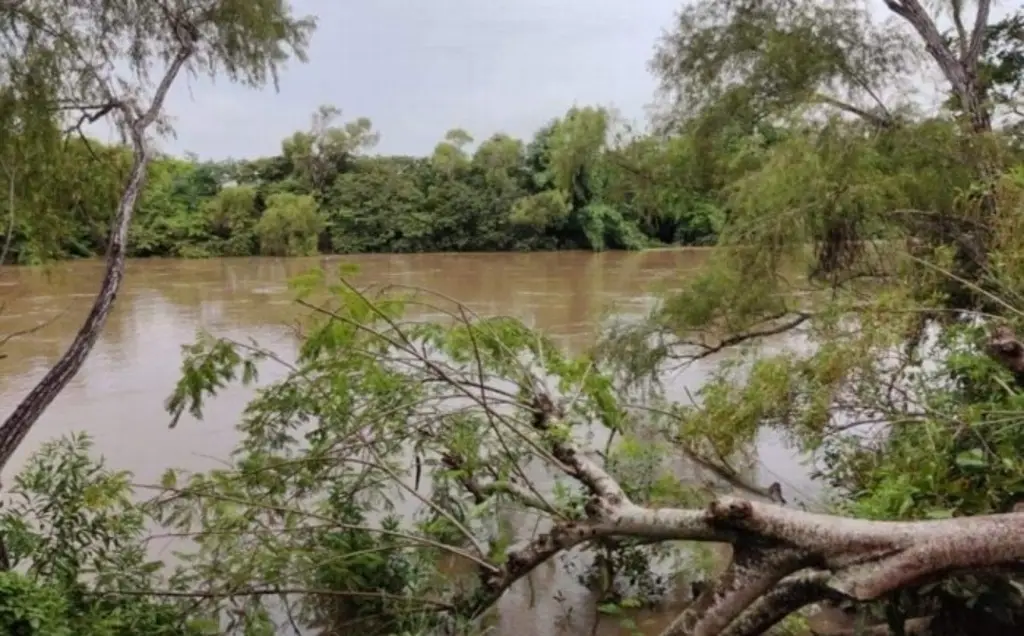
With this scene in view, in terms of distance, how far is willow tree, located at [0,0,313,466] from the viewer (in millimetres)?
4020

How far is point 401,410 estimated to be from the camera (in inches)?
124

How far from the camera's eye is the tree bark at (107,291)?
3678mm

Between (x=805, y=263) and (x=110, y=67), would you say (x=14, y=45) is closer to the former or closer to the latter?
(x=110, y=67)

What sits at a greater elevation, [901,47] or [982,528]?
[901,47]

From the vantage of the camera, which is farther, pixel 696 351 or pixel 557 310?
pixel 557 310

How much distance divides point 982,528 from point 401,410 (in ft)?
6.48

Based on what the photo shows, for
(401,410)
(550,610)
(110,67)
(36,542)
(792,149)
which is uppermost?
(110,67)

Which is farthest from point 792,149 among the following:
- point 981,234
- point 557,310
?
point 557,310

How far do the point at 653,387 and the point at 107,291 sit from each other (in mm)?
3770

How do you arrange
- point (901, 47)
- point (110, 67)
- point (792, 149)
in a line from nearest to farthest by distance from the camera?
point (110, 67) → point (792, 149) → point (901, 47)

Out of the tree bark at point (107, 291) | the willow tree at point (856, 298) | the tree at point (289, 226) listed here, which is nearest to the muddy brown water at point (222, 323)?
the tree bark at point (107, 291)

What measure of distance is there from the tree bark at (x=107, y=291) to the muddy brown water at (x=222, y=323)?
264 mm

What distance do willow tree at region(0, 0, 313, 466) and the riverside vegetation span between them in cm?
2

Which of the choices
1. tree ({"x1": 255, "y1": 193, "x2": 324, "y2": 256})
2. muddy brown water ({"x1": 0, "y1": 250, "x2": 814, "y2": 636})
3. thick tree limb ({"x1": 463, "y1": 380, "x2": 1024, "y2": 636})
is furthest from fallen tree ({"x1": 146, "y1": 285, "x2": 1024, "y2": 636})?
tree ({"x1": 255, "y1": 193, "x2": 324, "y2": 256})
